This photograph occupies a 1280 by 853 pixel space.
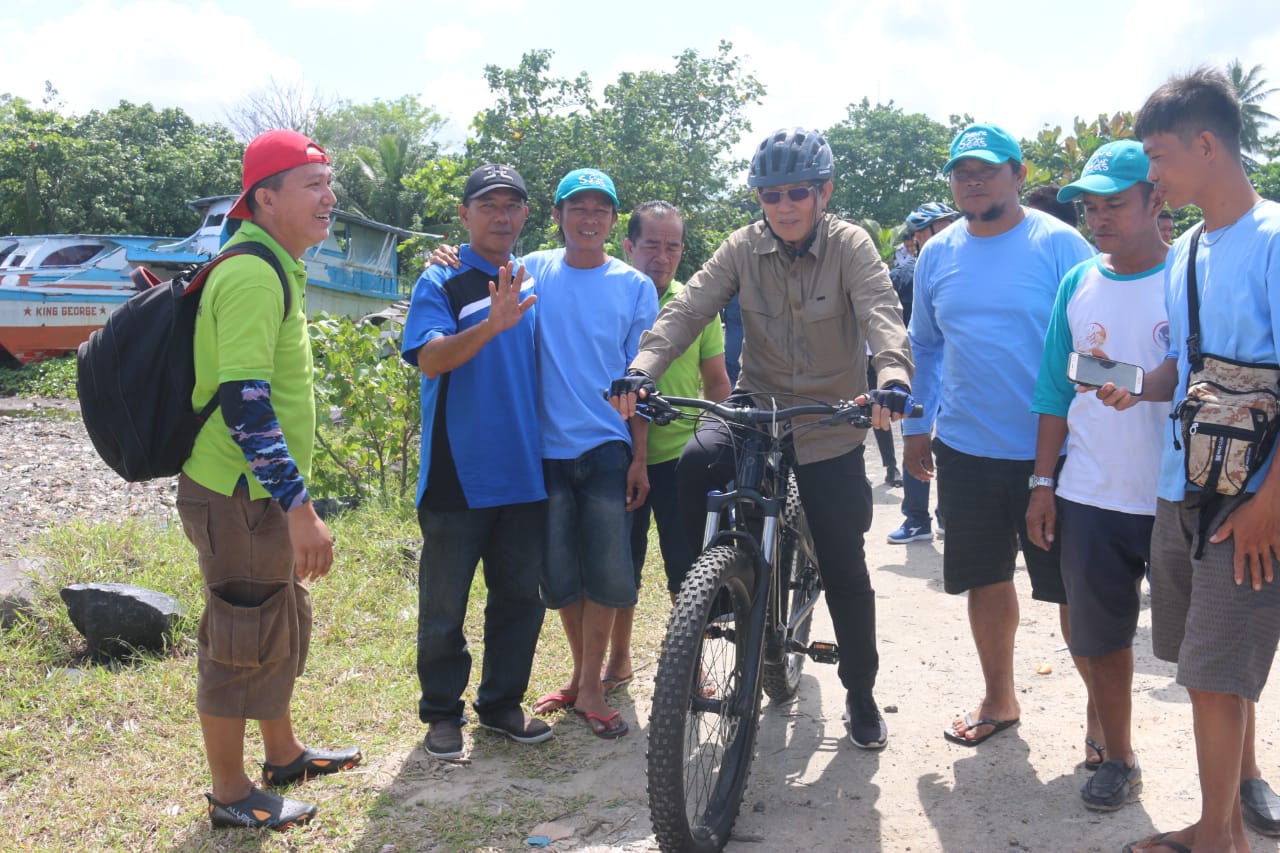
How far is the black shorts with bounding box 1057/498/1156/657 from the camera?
3227 millimetres

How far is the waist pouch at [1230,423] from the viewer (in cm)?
256

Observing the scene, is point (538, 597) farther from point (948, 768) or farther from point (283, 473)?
point (948, 768)

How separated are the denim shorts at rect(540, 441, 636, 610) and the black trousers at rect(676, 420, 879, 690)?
31 cm

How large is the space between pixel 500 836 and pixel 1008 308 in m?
2.51

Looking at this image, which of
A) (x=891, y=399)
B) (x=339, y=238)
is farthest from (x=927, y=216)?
(x=339, y=238)

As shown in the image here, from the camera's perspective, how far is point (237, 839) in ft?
10.5

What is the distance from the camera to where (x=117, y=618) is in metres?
4.75

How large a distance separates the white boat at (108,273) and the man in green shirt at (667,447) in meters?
14.4

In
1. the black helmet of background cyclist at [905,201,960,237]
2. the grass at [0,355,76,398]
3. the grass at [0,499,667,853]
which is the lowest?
the grass at [0,499,667,853]

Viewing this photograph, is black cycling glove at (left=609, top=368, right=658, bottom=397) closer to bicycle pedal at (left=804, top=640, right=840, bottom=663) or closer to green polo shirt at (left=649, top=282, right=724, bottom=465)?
green polo shirt at (left=649, top=282, right=724, bottom=465)

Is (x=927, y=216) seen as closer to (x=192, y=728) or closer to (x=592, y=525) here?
(x=592, y=525)

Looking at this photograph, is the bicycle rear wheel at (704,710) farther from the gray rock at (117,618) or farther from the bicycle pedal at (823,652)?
the gray rock at (117,618)

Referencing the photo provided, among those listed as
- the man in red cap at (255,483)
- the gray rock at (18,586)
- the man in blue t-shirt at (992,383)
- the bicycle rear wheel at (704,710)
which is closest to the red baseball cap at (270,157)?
the man in red cap at (255,483)

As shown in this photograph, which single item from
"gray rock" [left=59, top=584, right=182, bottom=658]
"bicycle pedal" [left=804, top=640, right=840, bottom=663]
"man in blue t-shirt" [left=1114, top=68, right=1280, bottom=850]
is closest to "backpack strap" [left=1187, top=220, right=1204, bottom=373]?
"man in blue t-shirt" [left=1114, top=68, right=1280, bottom=850]
